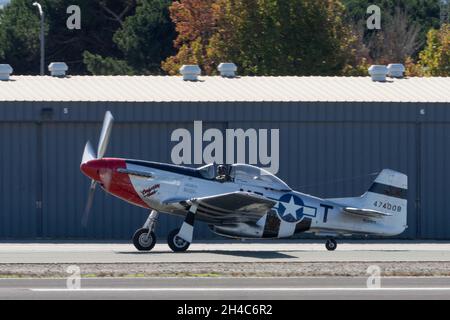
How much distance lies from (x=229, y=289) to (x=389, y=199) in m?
8.48

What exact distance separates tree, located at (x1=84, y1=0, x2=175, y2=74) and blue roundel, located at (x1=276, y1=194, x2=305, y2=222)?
126 feet

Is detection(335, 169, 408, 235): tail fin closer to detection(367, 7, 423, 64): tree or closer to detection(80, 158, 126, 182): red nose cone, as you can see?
detection(80, 158, 126, 182): red nose cone

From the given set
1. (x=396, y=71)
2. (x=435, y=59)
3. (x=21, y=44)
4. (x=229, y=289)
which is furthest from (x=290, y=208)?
A: (x=21, y=44)

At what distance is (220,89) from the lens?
94.6ft

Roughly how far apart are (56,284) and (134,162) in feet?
20.9

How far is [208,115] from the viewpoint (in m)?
27.3

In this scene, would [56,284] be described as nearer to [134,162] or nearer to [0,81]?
[134,162]

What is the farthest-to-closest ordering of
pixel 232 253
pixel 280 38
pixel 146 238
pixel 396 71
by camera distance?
pixel 280 38, pixel 396 71, pixel 146 238, pixel 232 253

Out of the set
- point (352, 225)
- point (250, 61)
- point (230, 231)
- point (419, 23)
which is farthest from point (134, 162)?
point (419, 23)

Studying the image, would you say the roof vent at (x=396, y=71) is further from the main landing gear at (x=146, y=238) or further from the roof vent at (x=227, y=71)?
the main landing gear at (x=146, y=238)

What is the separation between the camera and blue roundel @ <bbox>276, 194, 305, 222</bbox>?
74.7 feet

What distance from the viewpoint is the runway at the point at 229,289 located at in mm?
15094

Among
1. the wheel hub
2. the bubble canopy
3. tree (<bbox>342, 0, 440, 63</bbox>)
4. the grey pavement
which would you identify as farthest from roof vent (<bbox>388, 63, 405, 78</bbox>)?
tree (<bbox>342, 0, 440, 63</bbox>)

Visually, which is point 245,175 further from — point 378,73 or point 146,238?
point 378,73
